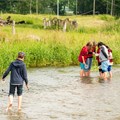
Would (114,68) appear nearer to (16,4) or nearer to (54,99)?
(54,99)

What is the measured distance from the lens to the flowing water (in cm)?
1327

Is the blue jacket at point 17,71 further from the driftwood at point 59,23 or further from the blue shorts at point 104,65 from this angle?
the driftwood at point 59,23

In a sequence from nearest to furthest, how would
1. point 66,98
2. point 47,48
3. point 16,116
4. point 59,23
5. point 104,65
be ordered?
point 16,116, point 66,98, point 104,65, point 47,48, point 59,23

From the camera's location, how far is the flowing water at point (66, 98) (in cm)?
1327

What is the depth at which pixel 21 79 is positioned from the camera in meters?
13.3

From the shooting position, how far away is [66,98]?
16.1m

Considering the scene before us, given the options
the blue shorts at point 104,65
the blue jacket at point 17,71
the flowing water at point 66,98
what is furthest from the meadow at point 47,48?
the blue jacket at point 17,71

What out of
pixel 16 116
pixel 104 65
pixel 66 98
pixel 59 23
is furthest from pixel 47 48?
pixel 59 23

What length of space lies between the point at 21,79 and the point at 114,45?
1667 cm

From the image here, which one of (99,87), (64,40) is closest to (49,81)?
(99,87)

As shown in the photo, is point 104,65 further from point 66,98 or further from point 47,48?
point 47,48

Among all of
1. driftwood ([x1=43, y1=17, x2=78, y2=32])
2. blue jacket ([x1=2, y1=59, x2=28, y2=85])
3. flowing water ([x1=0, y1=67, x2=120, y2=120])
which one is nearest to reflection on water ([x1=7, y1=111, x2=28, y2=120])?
flowing water ([x1=0, y1=67, x2=120, y2=120])

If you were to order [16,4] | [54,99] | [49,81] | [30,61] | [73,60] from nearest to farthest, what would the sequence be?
[54,99] → [49,81] → [30,61] → [73,60] → [16,4]

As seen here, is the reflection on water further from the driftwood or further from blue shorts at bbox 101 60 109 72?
the driftwood
